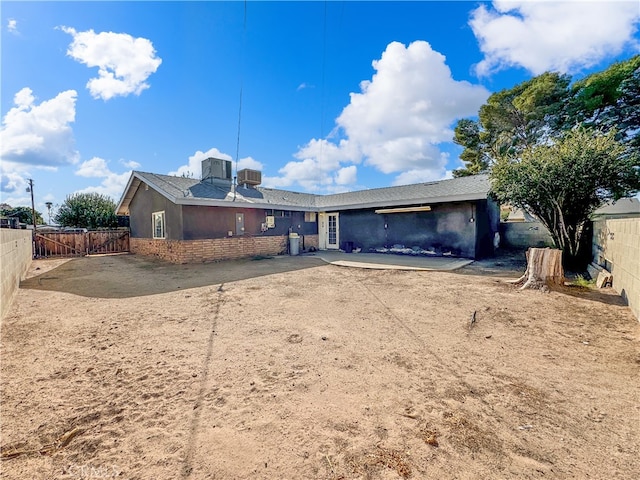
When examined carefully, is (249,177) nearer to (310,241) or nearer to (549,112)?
(310,241)

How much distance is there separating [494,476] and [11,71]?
7827 millimetres

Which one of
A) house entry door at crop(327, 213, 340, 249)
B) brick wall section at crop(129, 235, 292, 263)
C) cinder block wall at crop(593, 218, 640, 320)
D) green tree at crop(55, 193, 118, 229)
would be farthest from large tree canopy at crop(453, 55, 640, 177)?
green tree at crop(55, 193, 118, 229)

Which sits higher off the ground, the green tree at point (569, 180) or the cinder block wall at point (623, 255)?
the green tree at point (569, 180)

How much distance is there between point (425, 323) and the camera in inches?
158

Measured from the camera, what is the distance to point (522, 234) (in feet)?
42.3

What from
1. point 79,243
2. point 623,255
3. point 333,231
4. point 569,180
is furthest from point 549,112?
point 79,243

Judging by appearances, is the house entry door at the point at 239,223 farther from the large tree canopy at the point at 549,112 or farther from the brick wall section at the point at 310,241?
the large tree canopy at the point at 549,112

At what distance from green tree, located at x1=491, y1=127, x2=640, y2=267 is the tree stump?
98.6 inches

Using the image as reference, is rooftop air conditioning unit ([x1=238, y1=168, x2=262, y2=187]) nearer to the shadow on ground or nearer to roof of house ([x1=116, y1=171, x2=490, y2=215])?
roof of house ([x1=116, y1=171, x2=490, y2=215])

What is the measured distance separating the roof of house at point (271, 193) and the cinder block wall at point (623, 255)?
3.65 meters

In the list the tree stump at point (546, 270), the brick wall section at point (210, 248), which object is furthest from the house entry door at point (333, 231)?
the tree stump at point (546, 270)

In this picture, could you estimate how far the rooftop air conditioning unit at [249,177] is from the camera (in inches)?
577

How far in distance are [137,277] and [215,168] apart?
7427mm

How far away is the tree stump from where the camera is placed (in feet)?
19.1
